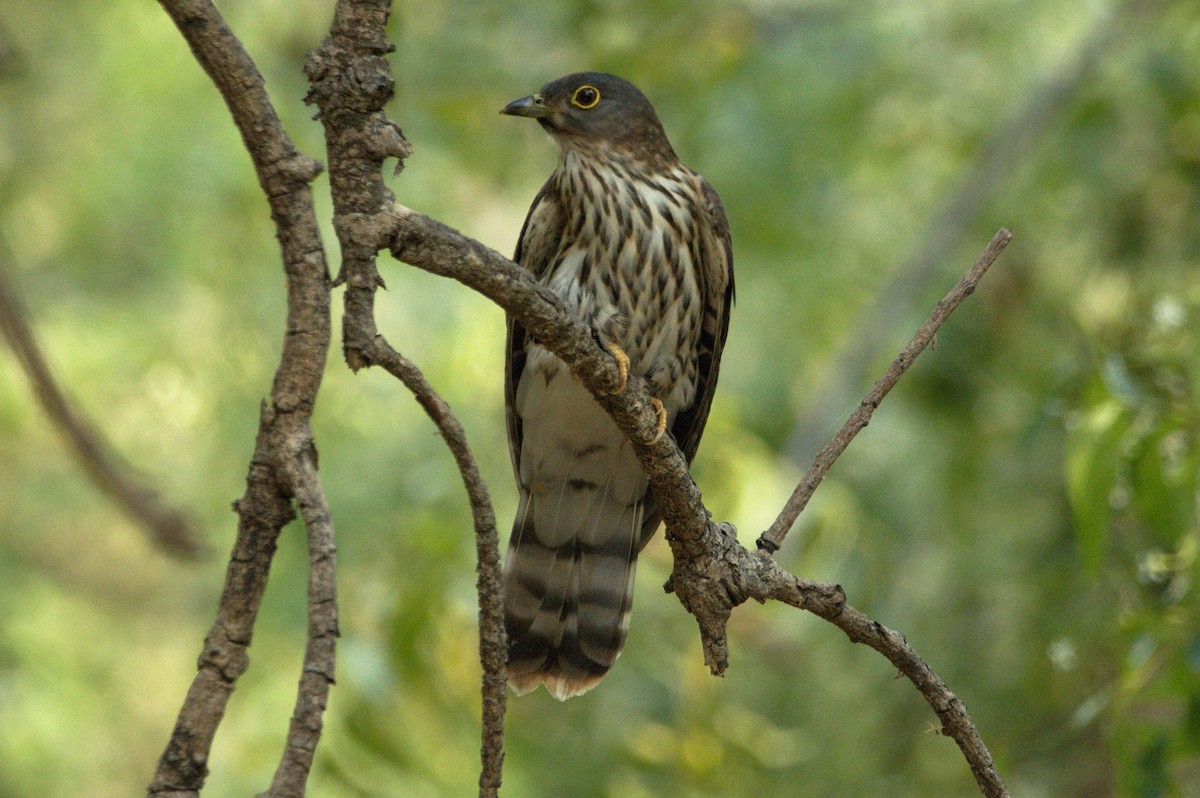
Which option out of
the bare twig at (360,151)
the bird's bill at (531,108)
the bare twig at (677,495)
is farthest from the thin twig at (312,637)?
the bird's bill at (531,108)

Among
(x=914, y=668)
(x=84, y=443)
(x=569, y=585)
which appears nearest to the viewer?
(x=914, y=668)

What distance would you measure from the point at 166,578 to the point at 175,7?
6960 millimetres

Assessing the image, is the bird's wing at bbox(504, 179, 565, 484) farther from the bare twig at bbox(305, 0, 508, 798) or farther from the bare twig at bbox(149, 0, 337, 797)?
the bare twig at bbox(149, 0, 337, 797)

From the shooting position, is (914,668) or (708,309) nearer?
(914,668)

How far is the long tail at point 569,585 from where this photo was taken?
3689mm

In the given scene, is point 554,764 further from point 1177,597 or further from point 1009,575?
point 1177,597

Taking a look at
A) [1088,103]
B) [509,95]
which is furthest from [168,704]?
[1088,103]

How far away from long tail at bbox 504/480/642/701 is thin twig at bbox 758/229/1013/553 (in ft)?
4.36

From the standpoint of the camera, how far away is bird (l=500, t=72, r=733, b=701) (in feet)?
12.2

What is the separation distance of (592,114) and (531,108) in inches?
7.1

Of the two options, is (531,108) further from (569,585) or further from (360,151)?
(360,151)

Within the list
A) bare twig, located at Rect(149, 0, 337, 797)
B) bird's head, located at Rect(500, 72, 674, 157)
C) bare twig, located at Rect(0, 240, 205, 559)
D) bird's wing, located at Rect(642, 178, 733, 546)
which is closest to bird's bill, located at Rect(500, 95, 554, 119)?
bird's head, located at Rect(500, 72, 674, 157)

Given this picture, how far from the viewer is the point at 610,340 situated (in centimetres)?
366

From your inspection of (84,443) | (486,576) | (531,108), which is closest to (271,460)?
(486,576)
